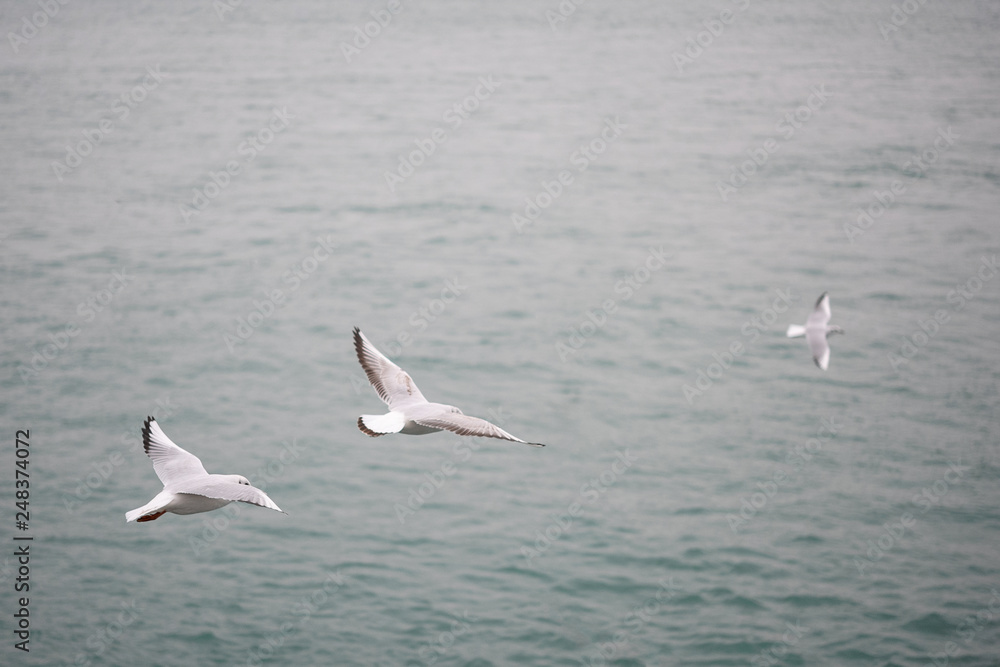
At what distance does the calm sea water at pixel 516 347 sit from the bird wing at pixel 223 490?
24366 millimetres

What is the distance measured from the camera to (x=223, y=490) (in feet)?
56.6

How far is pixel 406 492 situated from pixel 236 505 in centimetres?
780

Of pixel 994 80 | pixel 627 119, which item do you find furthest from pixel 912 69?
pixel 627 119

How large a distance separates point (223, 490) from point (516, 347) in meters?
48.4

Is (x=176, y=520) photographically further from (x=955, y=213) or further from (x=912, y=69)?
(x=912, y=69)

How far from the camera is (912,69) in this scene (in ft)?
376

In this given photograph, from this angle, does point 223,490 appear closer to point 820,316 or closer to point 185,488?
point 185,488

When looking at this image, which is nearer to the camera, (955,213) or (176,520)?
(176,520)

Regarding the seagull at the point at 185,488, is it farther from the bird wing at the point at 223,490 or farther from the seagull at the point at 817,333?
the seagull at the point at 817,333

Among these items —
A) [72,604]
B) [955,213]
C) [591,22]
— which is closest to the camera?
[72,604]

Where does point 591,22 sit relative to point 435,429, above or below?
below

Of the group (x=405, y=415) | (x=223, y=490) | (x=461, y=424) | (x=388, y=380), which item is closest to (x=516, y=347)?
(x=388, y=380)

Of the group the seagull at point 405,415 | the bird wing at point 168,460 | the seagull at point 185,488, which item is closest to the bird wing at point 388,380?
the seagull at point 405,415

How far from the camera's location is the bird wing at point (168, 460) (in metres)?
18.9
